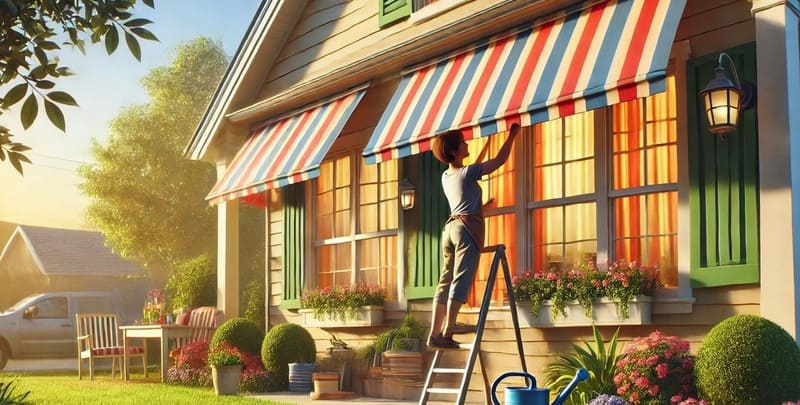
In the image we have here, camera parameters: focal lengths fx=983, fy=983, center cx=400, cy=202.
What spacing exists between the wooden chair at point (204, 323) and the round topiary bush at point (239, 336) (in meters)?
0.87

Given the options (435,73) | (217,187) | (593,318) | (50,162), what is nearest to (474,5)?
(435,73)

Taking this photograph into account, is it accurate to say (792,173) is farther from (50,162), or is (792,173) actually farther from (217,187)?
(50,162)

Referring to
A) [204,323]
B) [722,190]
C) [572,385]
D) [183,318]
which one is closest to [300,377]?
[204,323]

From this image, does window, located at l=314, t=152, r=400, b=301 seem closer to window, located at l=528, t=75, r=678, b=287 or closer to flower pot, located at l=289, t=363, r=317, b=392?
flower pot, located at l=289, t=363, r=317, b=392

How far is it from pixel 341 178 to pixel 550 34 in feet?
15.2

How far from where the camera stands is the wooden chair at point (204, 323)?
14055 millimetres

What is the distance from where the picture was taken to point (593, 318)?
8.62 metres

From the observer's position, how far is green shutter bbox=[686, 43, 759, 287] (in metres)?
7.63

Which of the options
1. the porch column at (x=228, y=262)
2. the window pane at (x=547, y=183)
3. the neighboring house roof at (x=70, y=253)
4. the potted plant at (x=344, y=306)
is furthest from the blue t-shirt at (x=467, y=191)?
the neighboring house roof at (x=70, y=253)

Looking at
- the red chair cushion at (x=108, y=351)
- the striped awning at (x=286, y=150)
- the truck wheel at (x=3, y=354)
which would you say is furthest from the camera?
the truck wheel at (x=3, y=354)

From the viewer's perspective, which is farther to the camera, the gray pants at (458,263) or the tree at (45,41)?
the gray pants at (458,263)

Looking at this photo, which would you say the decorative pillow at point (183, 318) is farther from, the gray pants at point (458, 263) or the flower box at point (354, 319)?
the gray pants at point (458, 263)

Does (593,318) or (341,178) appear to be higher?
(341,178)

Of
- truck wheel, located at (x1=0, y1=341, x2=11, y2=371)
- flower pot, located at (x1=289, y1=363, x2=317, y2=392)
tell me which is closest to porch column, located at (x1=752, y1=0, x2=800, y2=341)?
flower pot, located at (x1=289, y1=363, x2=317, y2=392)
